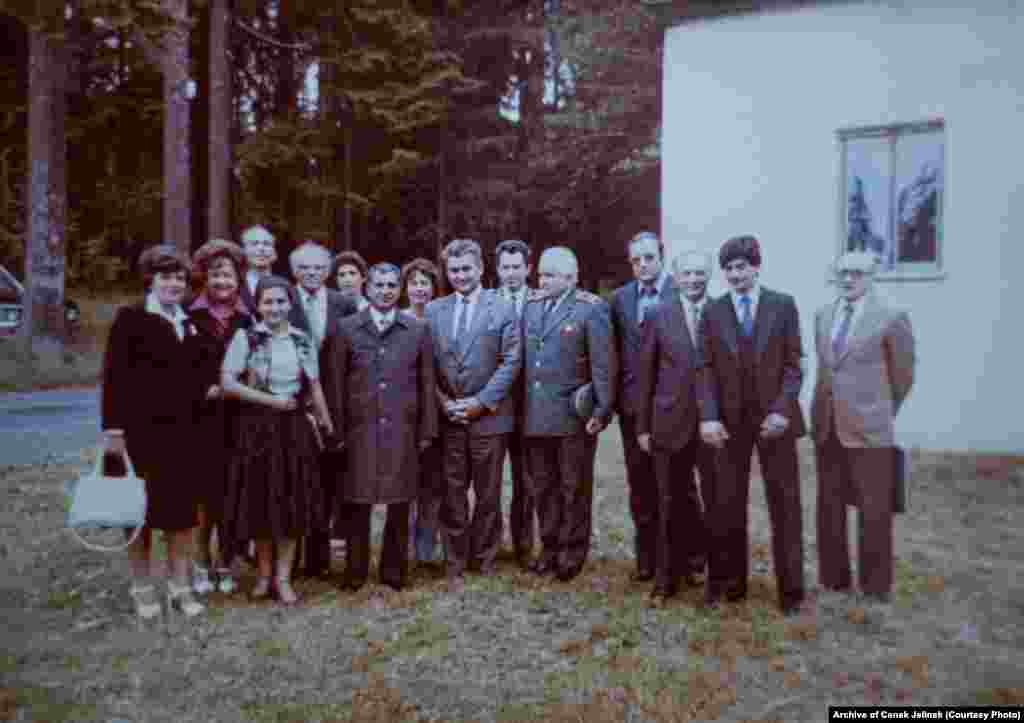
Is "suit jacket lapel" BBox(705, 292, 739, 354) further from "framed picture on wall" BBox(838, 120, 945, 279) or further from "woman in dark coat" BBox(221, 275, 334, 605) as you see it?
"woman in dark coat" BBox(221, 275, 334, 605)

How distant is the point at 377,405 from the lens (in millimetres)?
5156

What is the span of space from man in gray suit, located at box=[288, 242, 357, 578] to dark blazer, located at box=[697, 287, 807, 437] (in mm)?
2357

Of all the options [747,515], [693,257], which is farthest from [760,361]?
[693,257]

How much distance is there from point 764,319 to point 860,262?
0.84 m

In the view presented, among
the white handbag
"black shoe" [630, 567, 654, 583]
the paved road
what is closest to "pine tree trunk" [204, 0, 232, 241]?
the paved road

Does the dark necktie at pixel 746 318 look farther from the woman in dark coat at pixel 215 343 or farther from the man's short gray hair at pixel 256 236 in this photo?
the man's short gray hair at pixel 256 236

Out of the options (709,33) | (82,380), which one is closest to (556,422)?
(709,33)

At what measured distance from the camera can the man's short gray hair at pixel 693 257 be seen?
12.8ft

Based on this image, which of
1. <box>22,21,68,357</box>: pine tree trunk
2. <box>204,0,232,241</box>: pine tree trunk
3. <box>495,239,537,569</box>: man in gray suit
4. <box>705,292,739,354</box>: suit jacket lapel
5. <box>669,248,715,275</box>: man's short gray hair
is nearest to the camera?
<box>705,292,739,354</box>: suit jacket lapel

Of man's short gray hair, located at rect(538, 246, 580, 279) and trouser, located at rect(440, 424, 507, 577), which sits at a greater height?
man's short gray hair, located at rect(538, 246, 580, 279)

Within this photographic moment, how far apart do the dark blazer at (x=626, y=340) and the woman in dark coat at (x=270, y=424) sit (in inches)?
66.4

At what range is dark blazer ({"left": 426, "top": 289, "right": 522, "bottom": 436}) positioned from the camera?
5.38 m

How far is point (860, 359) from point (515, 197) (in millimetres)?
18202

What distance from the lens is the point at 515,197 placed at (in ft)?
66.6
